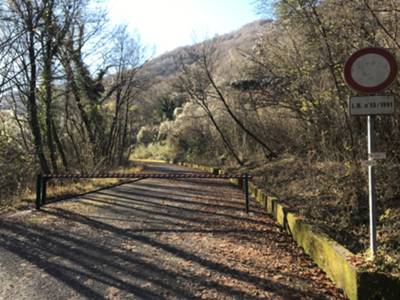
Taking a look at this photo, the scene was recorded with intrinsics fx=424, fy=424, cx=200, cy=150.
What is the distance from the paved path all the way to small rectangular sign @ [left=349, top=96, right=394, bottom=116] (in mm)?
2247

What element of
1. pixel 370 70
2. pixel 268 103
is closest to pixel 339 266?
pixel 370 70

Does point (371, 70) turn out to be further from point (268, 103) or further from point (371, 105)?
point (268, 103)

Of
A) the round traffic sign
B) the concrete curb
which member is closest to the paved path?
the concrete curb

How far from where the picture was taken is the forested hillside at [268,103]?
8414mm

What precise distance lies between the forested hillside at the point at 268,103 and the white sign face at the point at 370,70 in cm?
212

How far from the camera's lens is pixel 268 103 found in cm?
1927

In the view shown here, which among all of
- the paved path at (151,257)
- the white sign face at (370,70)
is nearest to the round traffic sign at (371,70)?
the white sign face at (370,70)

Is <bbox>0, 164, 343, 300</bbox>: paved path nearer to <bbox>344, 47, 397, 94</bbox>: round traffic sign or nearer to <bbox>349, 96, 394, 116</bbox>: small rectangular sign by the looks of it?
<bbox>349, 96, 394, 116</bbox>: small rectangular sign

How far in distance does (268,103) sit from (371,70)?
46.6 feet

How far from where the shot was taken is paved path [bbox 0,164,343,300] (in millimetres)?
5266

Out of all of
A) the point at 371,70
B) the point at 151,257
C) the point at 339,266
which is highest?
the point at 371,70

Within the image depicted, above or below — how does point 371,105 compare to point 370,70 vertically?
below

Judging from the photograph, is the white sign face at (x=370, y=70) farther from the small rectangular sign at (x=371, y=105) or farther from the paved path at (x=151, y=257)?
the paved path at (x=151, y=257)

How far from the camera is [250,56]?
61.3ft
